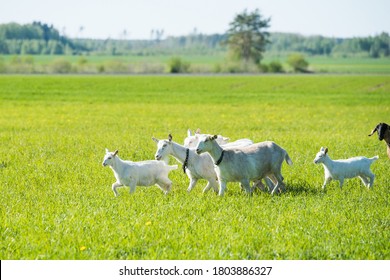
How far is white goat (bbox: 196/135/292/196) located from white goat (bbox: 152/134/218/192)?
0.46m

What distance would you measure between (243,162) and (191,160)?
987mm

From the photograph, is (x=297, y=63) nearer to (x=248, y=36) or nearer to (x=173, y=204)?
(x=248, y=36)

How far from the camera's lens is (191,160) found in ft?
39.2

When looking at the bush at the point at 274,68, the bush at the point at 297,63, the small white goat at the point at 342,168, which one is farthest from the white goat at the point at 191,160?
the bush at the point at 297,63

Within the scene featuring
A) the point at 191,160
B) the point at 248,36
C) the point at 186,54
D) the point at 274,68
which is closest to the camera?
the point at 191,160

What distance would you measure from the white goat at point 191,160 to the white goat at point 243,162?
46cm

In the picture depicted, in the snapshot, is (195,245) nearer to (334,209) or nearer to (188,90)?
(334,209)

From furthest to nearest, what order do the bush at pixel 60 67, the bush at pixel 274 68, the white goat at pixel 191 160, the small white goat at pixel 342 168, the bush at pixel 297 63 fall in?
1. the bush at pixel 297 63
2. the bush at pixel 274 68
3. the bush at pixel 60 67
4. the small white goat at pixel 342 168
5. the white goat at pixel 191 160

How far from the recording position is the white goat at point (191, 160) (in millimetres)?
11672

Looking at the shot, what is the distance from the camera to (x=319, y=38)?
142625 mm

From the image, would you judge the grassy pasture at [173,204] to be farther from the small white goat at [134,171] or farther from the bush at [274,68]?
the bush at [274,68]

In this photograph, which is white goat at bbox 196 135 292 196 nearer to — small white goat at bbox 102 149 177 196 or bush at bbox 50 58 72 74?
small white goat at bbox 102 149 177 196

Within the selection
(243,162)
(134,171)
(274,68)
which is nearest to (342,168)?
(243,162)

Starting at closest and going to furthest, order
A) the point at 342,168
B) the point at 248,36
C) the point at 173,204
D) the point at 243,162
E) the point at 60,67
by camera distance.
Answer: the point at 173,204
the point at 243,162
the point at 342,168
the point at 60,67
the point at 248,36
